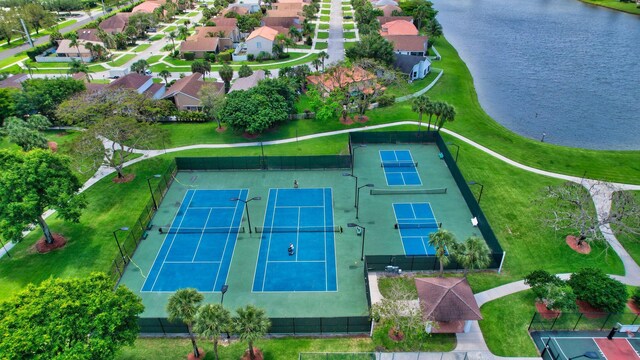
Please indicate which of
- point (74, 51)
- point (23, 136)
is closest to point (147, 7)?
point (74, 51)

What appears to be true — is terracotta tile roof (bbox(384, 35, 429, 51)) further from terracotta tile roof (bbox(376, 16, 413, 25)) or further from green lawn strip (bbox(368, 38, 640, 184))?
green lawn strip (bbox(368, 38, 640, 184))

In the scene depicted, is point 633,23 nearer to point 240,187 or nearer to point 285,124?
point 285,124

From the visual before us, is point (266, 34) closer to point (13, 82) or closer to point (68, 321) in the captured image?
point (13, 82)

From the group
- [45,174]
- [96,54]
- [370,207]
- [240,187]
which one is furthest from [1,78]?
[370,207]

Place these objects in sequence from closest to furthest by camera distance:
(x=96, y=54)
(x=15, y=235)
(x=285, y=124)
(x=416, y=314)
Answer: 1. (x=416, y=314)
2. (x=15, y=235)
3. (x=285, y=124)
4. (x=96, y=54)

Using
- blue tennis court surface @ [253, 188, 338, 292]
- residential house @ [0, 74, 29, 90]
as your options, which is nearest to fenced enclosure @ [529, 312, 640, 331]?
blue tennis court surface @ [253, 188, 338, 292]
